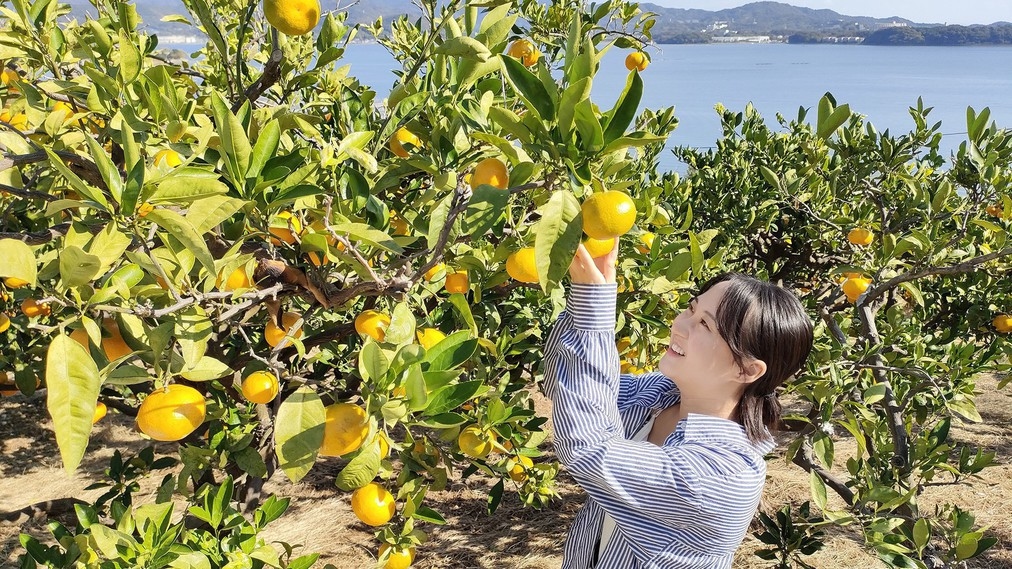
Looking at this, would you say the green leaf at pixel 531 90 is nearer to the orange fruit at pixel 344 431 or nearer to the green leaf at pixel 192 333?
the orange fruit at pixel 344 431

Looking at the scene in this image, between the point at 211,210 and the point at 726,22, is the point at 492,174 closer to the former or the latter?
the point at 211,210

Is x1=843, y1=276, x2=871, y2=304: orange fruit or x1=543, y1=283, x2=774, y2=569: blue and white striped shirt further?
x1=843, y1=276, x2=871, y2=304: orange fruit

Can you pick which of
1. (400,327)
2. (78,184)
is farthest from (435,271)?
(78,184)

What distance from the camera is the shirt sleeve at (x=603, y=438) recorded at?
3.44ft

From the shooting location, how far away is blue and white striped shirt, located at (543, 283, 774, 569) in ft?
3.44

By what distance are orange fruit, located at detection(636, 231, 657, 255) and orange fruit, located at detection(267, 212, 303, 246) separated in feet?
2.29

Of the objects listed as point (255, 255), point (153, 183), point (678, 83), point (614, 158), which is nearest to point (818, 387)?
point (614, 158)

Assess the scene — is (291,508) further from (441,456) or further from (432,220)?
(432,220)

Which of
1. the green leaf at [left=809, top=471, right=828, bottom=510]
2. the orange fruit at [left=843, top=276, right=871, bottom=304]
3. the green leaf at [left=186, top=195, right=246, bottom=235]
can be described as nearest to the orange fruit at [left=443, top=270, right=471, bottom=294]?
the green leaf at [left=186, top=195, right=246, bottom=235]

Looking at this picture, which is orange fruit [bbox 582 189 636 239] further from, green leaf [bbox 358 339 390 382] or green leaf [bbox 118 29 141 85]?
green leaf [bbox 118 29 141 85]

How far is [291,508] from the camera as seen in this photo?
123 inches

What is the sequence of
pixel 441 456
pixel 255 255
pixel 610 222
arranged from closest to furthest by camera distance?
pixel 610 222, pixel 255 255, pixel 441 456

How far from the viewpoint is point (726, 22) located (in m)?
20.6

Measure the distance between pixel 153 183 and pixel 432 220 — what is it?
0.39 metres
